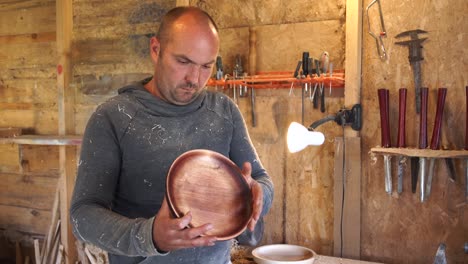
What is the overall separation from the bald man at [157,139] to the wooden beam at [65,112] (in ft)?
5.83

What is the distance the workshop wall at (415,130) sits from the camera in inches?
84.3

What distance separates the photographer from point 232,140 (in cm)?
162

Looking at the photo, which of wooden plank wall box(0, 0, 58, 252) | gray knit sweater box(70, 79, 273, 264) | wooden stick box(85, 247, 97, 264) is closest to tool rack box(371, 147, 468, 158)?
gray knit sweater box(70, 79, 273, 264)

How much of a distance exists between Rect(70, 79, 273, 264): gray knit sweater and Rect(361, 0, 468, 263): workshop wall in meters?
0.97

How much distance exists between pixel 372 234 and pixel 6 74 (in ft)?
9.17

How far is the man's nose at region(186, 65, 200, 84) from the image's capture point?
1412 millimetres

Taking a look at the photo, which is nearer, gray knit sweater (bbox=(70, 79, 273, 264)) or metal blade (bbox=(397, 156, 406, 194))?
gray knit sweater (bbox=(70, 79, 273, 264))

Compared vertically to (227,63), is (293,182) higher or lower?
lower

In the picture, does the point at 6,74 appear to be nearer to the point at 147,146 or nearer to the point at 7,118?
the point at 7,118

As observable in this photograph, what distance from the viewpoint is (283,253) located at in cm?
236

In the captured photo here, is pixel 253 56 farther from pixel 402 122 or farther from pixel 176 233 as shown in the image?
pixel 176 233

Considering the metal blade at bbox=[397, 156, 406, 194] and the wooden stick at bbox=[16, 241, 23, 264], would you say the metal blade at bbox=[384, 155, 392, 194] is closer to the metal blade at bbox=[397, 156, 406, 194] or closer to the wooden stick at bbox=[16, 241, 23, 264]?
the metal blade at bbox=[397, 156, 406, 194]

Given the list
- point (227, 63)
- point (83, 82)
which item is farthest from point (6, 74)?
point (227, 63)

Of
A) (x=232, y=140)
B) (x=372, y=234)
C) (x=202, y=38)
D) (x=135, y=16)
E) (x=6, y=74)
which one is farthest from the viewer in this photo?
(x=6, y=74)
